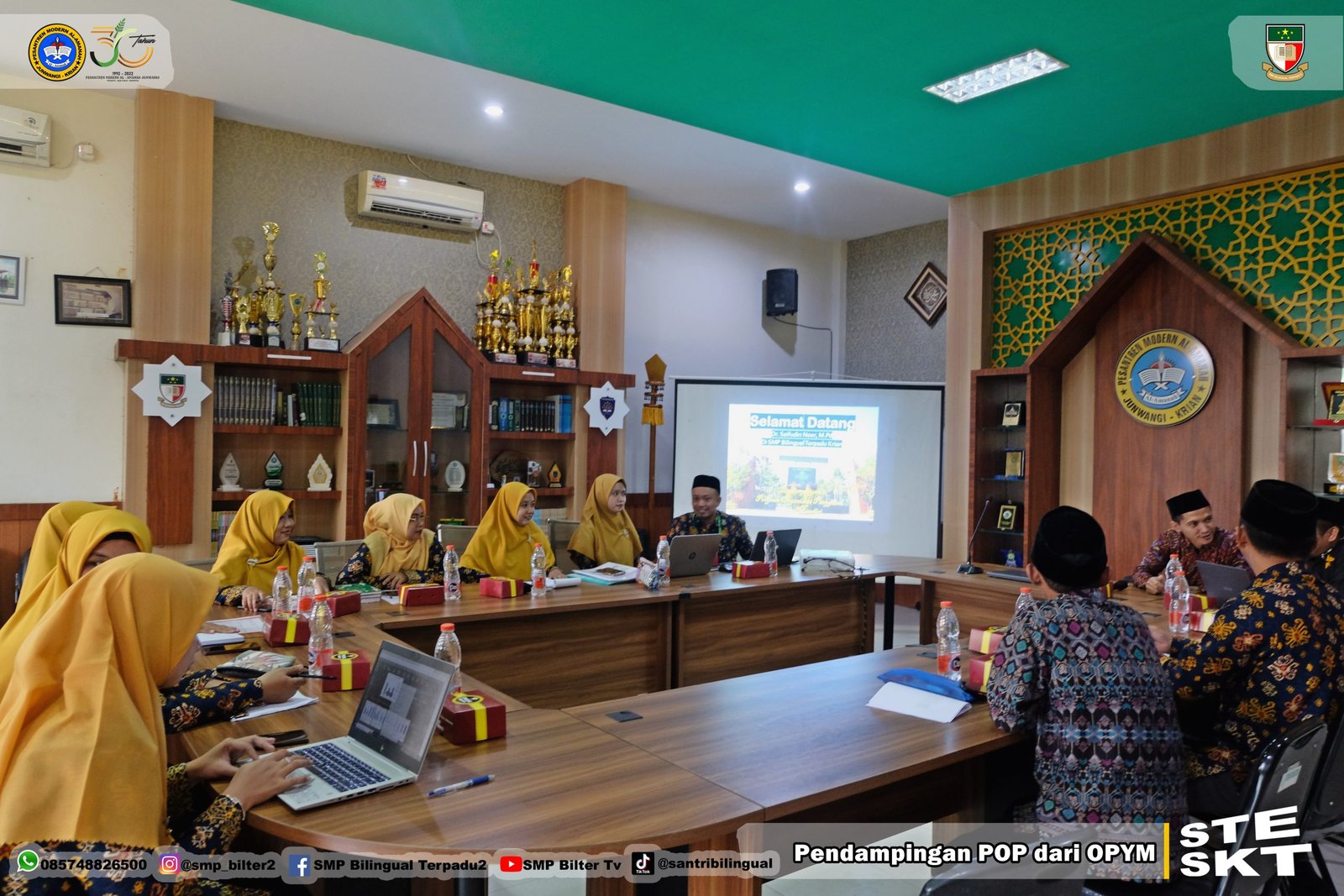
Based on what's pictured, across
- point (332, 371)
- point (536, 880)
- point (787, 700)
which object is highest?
point (332, 371)

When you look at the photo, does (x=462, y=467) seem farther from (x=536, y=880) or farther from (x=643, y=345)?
(x=536, y=880)

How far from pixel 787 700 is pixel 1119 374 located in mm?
3859

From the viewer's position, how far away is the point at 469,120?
535 cm

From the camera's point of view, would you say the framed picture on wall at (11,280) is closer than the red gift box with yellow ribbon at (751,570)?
No

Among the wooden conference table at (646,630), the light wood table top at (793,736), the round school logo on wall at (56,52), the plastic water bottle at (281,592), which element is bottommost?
the wooden conference table at (646,630)

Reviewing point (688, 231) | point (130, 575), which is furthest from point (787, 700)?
point (688, 231)

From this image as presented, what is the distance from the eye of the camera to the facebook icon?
4.93 feet

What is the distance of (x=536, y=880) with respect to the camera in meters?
2.87

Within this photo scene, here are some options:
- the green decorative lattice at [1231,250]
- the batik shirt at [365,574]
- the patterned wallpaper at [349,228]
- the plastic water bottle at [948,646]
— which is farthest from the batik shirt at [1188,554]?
the patterned wallpaper at [349,228]

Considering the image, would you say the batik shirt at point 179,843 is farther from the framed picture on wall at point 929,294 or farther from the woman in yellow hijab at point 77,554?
the framed picture on wall at point 929,294

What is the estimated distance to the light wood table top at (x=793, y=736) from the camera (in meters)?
1.70

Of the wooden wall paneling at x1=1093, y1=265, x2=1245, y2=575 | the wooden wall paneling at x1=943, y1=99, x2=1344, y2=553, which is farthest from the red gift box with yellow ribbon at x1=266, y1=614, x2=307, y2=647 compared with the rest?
the wooden wall paneling at x1=1093, y1=265, x2=1245, y2=575

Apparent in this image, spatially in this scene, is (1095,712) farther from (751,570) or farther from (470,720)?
(751,570)

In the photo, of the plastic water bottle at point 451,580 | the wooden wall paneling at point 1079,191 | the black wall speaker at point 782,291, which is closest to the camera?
the plastic water bottle at point 451,580
